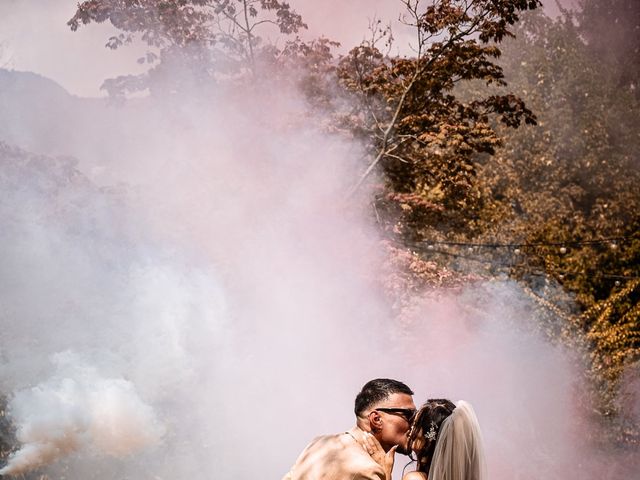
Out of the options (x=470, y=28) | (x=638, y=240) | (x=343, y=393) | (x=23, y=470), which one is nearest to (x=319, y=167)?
(x=470, y=28)

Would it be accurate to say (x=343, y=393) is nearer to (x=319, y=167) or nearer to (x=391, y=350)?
(x=391, y=350)

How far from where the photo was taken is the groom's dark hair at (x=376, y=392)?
2.55m

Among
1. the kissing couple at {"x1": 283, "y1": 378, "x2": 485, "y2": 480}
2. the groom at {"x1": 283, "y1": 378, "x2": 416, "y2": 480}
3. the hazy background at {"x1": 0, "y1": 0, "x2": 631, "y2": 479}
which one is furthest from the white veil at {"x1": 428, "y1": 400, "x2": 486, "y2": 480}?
the hazy background at {"x1": 0, "y1": 0, "x2": 631, "y2": 479}

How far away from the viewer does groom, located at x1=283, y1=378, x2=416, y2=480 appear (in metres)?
2.36

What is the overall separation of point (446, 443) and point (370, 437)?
62 centimetres

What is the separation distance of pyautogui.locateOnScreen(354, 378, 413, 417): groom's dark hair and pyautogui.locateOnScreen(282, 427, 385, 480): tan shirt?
0.13 m

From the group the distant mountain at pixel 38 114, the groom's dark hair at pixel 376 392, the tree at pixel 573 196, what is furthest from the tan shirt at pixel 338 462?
the tree at pixel 573 196

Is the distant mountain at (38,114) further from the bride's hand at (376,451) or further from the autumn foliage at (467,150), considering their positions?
the bride's hand at (376,451)

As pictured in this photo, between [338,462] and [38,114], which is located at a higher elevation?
[38,114]

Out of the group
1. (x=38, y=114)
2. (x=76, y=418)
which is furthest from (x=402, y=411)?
(x=38, y=114)

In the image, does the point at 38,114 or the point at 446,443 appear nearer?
the point at 446,443

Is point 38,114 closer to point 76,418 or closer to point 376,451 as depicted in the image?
point 76,418

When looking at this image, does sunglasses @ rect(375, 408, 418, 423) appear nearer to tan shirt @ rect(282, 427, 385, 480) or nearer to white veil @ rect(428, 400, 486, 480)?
tan shirt @ rect(282, 427, 385, 480)

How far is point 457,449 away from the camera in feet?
9.22
